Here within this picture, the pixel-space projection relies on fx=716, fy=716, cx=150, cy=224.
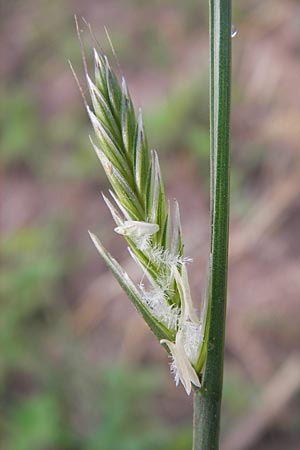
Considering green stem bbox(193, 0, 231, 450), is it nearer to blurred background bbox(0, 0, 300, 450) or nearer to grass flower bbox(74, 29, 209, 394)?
grass flower bbox(74, 29, 209, 394)

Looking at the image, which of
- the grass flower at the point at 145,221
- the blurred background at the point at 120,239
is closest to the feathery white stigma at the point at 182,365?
the grass flower at the point at 145,221

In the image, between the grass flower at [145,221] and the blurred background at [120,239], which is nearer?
the grass flower at [145,221]

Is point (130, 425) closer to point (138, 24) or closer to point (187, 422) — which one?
point (187, 422)

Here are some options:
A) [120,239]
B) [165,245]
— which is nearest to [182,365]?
[165,245]

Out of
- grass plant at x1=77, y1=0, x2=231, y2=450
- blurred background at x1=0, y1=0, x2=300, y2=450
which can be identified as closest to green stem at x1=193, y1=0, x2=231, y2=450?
grass plant at x1=77, y1=0, x2=231, y2=450

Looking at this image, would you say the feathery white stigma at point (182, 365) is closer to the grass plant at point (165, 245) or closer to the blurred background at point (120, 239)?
the grass plant at point (165, 245)

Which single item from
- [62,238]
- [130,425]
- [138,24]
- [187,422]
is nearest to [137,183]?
[130,425]

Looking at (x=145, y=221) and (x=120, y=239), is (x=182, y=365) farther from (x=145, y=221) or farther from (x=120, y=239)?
(x=120, y=239)

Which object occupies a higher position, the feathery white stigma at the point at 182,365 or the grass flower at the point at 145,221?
the grass flower at the point at 145,221
